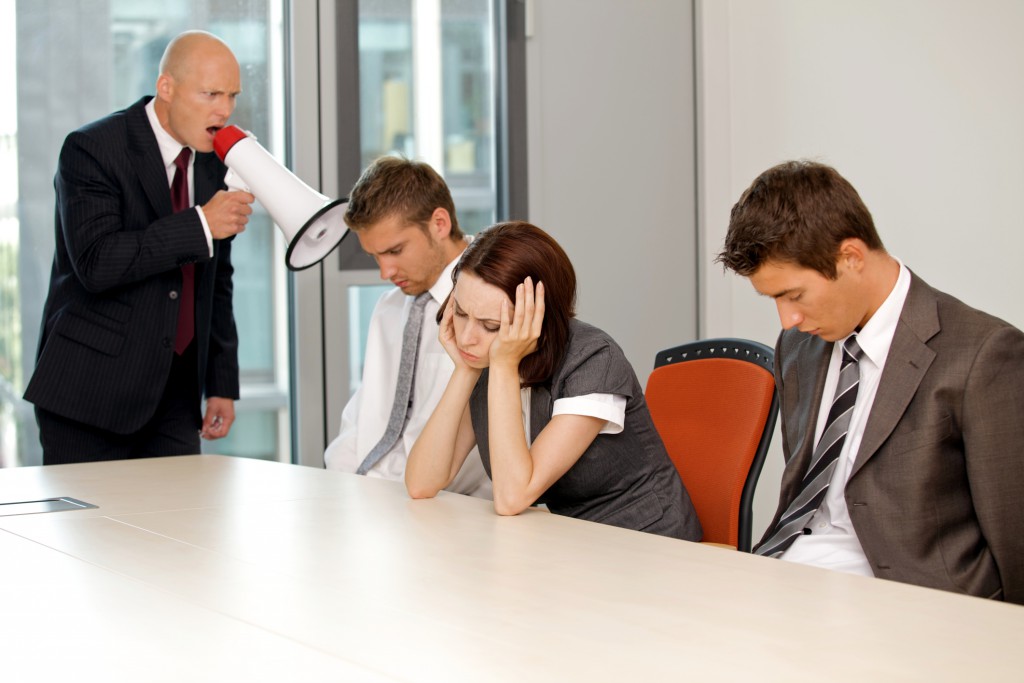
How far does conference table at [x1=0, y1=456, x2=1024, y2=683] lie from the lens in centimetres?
98

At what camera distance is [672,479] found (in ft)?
6.57

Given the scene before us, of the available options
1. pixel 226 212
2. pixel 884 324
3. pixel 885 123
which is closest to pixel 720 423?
pixel 884 324

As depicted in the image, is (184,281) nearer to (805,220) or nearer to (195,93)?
(195,93)

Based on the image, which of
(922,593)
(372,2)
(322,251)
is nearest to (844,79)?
(372,2)

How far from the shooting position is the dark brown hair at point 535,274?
1.90 metres

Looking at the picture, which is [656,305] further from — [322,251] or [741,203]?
[741,203]

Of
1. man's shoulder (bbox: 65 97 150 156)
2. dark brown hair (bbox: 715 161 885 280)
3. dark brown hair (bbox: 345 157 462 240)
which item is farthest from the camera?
man's shoulder (bbox: 65 97 150 156)

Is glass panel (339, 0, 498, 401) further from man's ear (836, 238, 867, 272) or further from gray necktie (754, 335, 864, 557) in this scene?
man's ear (836, 238, 867, 272)

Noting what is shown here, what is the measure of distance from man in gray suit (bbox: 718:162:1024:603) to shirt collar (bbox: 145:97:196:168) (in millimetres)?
1639

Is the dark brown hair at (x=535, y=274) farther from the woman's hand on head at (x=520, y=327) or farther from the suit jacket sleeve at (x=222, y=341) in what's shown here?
the suit jacket sleeve at (x=222, y=341)

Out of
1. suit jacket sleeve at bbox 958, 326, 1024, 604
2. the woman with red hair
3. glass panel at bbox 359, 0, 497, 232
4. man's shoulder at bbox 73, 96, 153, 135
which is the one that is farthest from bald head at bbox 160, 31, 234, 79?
suit jacket sleeve at bbox 958, 326, 1024, 604

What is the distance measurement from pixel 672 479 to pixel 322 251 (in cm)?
110

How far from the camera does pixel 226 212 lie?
8.75 ft

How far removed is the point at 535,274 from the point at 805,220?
48 centimetres
